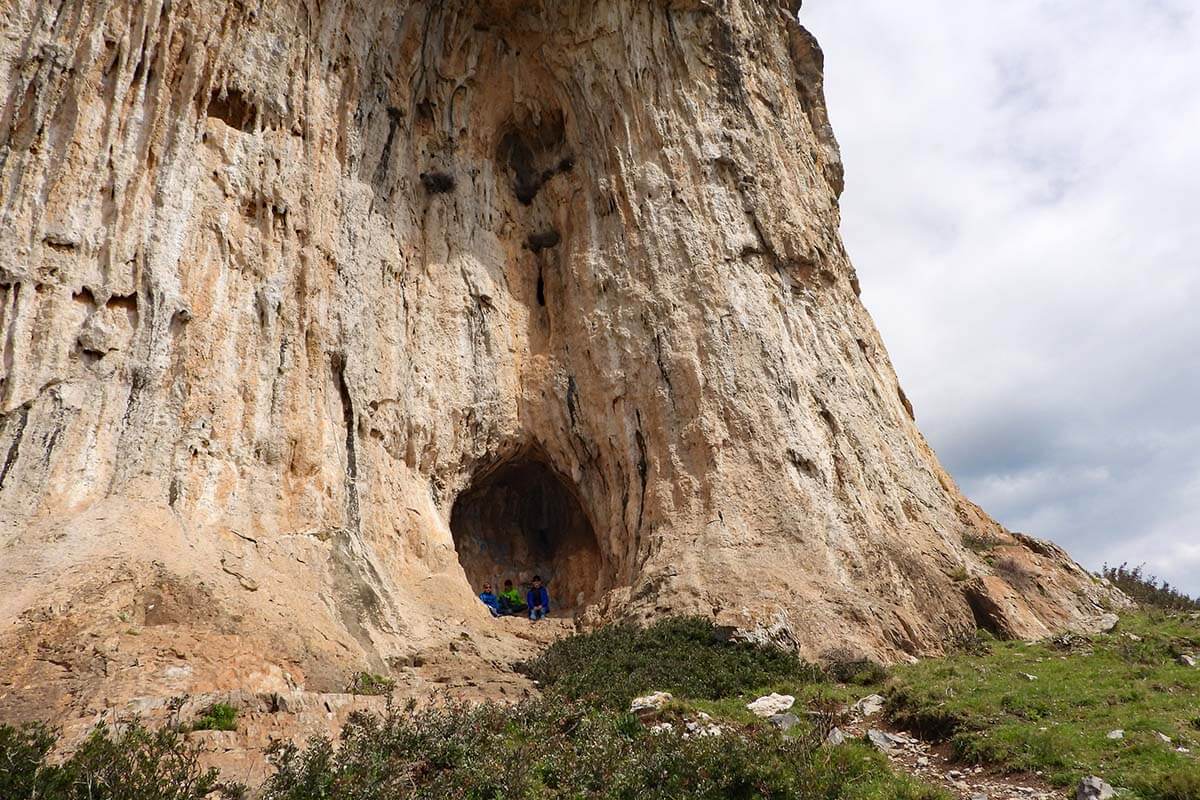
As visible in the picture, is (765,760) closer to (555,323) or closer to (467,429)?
(467,429)

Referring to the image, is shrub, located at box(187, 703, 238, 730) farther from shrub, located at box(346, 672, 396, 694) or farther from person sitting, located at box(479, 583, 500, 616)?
person sitting, located at box(479, 583, 500, 616)

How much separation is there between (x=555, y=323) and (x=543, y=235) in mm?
2815

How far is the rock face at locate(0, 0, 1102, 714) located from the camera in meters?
10.7

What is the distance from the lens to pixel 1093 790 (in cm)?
691

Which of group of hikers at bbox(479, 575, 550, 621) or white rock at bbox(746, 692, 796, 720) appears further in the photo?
group of hikers at bbox(479, 575, 550, 621)

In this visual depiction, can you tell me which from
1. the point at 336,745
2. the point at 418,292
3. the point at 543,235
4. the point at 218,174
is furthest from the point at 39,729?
the point at 543,235

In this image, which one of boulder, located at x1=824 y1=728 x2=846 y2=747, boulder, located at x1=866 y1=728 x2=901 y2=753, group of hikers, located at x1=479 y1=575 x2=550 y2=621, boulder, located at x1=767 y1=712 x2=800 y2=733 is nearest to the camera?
boulder, located at x1=824 y1=728 x2=846 y2=747

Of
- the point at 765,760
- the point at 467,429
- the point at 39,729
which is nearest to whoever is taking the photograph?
the point at 39,729

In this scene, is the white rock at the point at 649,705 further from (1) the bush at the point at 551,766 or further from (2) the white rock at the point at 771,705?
(1) the bush at the point at 551,766

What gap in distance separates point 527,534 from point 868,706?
10977 millimetres

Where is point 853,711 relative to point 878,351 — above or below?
below

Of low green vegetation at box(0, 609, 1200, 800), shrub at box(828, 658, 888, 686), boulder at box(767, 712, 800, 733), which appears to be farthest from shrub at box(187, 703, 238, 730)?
shrub at box(828, 658, 888, 686)

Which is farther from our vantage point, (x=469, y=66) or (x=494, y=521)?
(x=469, y=66)

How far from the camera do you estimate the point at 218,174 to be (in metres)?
14.4
